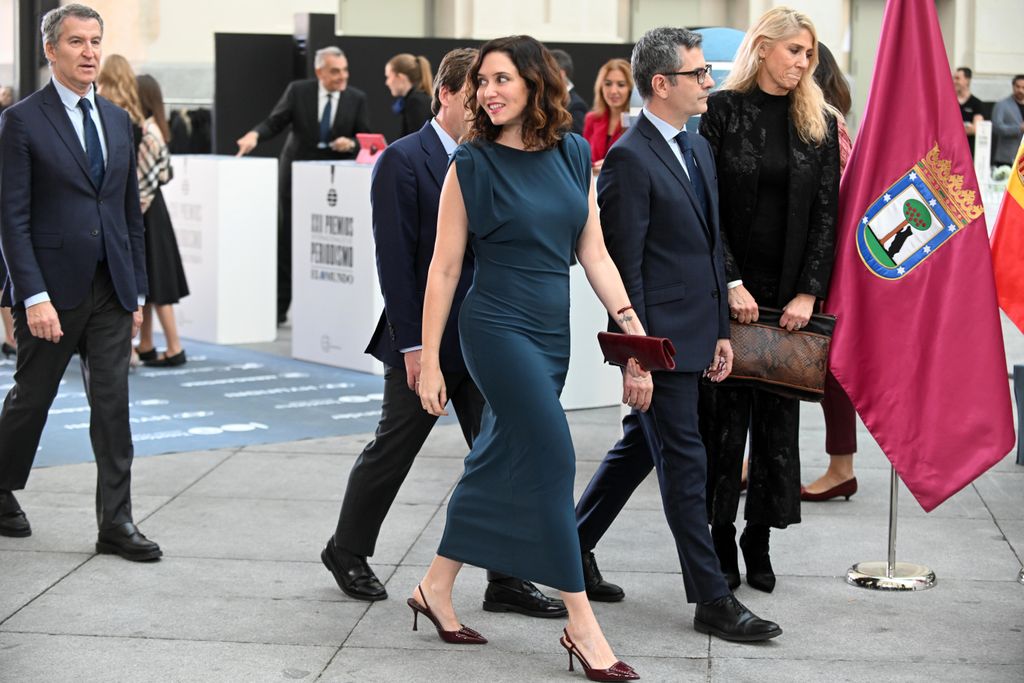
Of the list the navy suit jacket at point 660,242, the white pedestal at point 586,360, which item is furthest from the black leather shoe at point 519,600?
the white pedestal at point 586,360

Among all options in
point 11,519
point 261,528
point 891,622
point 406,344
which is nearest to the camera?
point 406,344

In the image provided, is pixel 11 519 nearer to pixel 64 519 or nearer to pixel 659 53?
pixel 64 519

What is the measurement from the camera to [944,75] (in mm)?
5457

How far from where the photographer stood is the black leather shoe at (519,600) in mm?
5273

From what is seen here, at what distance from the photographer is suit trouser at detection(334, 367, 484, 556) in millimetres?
5316

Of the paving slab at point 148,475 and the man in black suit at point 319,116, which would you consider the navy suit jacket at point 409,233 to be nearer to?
the paving slab at point 148,475

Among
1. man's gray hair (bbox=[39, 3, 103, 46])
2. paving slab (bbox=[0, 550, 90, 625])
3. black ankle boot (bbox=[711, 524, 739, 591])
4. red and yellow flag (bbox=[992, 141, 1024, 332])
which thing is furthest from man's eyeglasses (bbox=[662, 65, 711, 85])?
paving slab (bbox=[0, 550, 90, 625])

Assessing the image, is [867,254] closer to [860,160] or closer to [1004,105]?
[860,160]

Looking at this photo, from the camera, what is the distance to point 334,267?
35.9 ft

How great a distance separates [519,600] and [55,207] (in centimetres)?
223

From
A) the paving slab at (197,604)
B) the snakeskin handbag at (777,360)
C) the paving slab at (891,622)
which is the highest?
the snakeskin handbag at (777,360)

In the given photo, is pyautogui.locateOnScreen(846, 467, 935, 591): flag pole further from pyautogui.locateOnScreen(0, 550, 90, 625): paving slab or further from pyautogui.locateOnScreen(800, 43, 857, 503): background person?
pyautogui.locateOnScreen(0, 550, 90, 625): paving slab

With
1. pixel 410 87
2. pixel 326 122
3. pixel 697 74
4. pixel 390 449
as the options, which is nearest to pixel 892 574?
pixel 390 449

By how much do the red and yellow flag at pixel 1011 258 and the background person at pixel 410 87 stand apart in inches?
301
